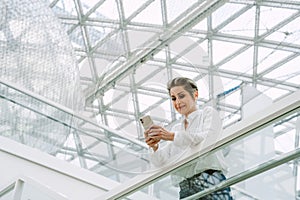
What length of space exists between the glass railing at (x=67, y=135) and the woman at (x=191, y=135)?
10cm

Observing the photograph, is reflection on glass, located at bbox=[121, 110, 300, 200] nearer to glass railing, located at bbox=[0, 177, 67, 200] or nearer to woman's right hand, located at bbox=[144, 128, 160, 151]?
woman's right hand, located at bbox=[144, 128, 160, 151]

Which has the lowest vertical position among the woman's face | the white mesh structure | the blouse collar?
the blouse collar

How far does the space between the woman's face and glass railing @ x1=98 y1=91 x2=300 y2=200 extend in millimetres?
152

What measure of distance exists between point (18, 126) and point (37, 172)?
56cm

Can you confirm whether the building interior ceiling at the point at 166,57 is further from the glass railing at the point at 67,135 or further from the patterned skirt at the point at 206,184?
the patterned skirt at the point at 206,184

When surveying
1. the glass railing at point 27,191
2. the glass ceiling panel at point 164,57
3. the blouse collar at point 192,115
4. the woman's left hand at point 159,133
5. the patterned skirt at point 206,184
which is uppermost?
the glass railing at point 27,191

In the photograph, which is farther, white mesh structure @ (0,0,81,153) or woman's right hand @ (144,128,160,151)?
white mesh structure @ (0,0,81,153)

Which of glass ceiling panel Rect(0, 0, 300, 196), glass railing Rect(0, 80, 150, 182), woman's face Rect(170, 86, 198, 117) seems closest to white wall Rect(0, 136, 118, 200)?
glass railing Rect(0, 80, 150, 182)

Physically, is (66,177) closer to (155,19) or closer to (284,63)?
(284,63)

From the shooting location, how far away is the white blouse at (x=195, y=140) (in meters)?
1.48

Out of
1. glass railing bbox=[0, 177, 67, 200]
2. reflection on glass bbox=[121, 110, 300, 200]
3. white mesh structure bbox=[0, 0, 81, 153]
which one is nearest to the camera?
reflection on glass bbox=[121, 110, 300, 200]

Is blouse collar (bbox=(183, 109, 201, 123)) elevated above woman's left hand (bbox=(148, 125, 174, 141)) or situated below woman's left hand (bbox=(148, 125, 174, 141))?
above

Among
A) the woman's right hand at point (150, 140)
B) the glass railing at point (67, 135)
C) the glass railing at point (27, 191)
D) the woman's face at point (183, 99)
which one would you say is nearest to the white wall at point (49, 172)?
the glass railing at point (67, 135)

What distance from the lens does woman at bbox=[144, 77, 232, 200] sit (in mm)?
1489
